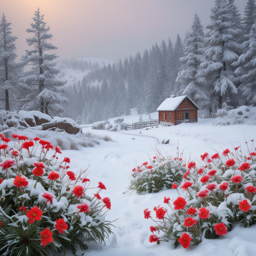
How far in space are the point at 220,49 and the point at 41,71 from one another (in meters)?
21.3

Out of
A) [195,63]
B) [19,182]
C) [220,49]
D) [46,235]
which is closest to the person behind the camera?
[46,235]

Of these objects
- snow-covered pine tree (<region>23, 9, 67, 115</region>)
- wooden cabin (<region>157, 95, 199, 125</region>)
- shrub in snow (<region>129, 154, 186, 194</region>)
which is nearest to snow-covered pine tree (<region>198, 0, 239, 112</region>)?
wooden cabin (<region>157, 95, 199, 125</region>)

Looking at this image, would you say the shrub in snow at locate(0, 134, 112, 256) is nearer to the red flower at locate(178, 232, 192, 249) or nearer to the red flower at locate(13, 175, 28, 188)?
the red flower at locate(13, 175, 28, 188)

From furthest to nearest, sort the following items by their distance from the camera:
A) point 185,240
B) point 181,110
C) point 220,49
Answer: point 181,110 → point 220,49 → point 185,240

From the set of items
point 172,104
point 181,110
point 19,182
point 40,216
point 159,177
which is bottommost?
point 159,177

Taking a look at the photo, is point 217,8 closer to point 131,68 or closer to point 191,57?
point 191,57

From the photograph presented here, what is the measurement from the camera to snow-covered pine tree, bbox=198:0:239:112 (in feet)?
74.8

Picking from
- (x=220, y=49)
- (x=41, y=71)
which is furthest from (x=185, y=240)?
(x=220, y=49)

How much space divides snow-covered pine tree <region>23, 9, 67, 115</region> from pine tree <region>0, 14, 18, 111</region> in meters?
2.21

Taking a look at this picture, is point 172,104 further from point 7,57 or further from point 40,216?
point 40,216

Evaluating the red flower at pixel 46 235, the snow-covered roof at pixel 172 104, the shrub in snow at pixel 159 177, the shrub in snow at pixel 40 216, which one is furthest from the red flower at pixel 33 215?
the snow-covered roof at pixel 172 104

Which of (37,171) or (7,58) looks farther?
(7,58)

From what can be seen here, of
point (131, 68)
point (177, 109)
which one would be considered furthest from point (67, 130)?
point (131, 68)

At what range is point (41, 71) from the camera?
20.1m
